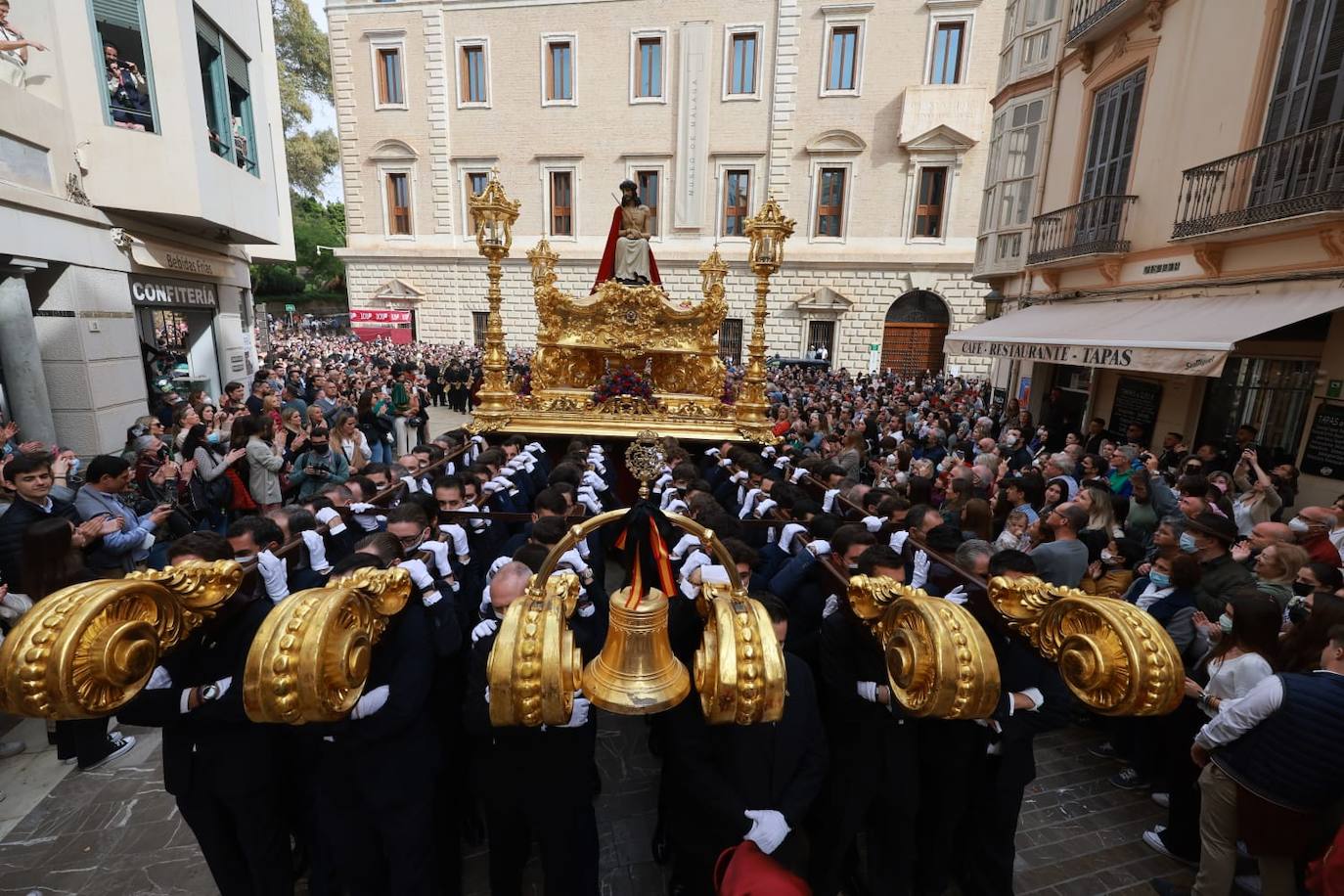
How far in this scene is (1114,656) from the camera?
159 centimetres

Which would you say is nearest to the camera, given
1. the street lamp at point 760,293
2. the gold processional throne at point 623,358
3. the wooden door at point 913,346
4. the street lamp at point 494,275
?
the street lamp at point 494,275

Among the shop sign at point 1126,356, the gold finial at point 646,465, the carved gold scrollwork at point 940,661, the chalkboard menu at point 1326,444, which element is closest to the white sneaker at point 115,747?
the gold finial at point 646,465

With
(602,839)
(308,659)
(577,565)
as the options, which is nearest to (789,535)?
(577,565)

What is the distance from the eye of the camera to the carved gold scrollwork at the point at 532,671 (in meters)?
1.34

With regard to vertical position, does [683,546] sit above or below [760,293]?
below

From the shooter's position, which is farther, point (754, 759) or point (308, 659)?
point (754, 759)

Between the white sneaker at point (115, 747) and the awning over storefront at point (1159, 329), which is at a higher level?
the awning over storefront at point (1159, 329)

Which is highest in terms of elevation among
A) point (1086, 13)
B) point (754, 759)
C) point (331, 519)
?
point (1086, 13)

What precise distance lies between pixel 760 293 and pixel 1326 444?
6976 millimetres

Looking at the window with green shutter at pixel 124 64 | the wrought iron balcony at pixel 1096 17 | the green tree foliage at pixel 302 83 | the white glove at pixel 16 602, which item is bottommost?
the white glove at pixel 16 602

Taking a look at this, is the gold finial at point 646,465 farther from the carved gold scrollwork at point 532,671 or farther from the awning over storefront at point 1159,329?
the awning over storefront at point 1159,329

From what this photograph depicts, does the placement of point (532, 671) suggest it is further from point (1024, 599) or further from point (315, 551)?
point (315, 551)

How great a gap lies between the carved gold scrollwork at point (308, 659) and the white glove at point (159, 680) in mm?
1238

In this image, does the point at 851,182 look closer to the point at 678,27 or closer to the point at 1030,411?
the point at 678,27
